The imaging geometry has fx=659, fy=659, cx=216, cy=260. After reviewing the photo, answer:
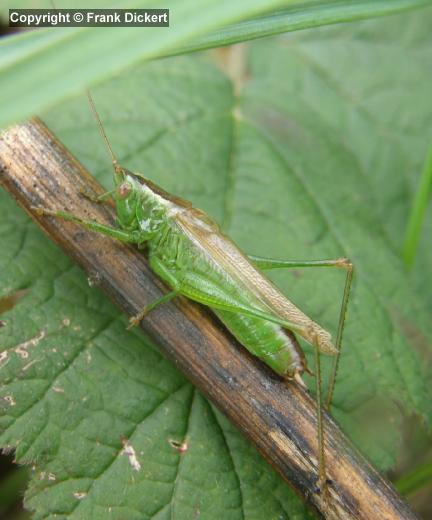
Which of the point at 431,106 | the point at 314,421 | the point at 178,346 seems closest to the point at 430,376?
the point at 314,421

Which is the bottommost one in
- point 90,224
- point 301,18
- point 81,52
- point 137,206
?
point 137,206

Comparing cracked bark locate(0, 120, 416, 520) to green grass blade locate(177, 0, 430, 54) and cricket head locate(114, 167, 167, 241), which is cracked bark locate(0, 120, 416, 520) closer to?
cricket head locate(114, 167, 167, 241)

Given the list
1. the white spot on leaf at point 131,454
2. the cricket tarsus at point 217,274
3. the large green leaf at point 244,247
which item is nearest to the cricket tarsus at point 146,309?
the cricket tarsus at point 217,274

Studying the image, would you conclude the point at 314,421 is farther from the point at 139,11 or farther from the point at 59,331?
the point at 139,11

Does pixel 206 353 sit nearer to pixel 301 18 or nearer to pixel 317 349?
pixel 317 349

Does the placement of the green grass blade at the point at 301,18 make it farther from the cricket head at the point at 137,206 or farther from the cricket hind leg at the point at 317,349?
the cricket hind leg at the point at 317,349

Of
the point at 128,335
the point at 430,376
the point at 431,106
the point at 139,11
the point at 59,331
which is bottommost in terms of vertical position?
the point at 430,376

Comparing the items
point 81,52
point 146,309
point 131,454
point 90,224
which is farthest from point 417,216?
point 81,52
